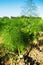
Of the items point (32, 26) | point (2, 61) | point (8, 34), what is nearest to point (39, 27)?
point (32, 26)

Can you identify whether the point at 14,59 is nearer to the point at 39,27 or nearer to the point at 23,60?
the point at 23,60

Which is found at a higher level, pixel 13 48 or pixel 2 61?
pixel 13 48

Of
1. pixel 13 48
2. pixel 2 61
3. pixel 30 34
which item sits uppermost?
pixel 30 34

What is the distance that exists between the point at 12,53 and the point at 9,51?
16 centimetres

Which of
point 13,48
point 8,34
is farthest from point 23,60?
point 8,34

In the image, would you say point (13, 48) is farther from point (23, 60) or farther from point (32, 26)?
point (32, 26)

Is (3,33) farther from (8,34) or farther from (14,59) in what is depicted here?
(14,59)

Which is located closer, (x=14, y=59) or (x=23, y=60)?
(x=23, y=60)

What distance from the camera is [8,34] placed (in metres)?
5.89

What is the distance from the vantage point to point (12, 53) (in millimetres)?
6391

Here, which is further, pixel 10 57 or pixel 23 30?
pixel 10 57

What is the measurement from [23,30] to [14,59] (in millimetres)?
949

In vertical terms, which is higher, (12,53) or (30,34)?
(30,34)

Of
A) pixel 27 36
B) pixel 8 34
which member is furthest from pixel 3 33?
pixel 27 36
